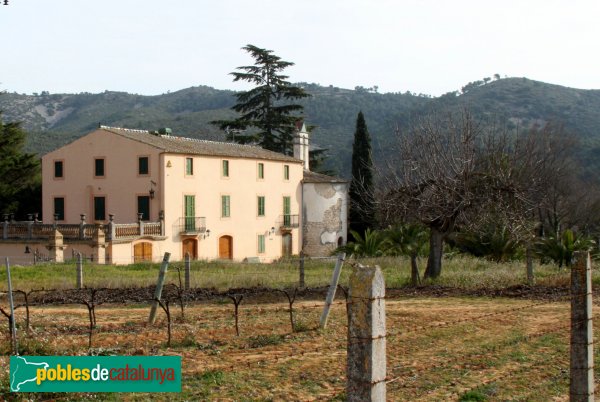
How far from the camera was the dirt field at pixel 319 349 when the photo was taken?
9180 millimetres

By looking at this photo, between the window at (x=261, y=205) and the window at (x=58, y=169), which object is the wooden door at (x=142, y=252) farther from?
the window at (x=261, y=205)

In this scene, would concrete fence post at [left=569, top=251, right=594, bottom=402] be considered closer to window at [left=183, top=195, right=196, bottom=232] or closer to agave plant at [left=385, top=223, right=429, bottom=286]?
agave plant at [left=385, top=223, right=429, bottom=286]

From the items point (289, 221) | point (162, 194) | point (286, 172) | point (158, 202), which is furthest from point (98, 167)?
point (289, 221)

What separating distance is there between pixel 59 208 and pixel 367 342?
40.9m

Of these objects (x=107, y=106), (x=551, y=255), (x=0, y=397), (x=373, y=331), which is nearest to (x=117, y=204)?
(x=551, y=255)

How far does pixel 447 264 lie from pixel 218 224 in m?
19.9

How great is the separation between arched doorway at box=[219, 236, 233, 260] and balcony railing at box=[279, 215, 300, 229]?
4968 millimetres

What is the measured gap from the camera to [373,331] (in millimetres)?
5305

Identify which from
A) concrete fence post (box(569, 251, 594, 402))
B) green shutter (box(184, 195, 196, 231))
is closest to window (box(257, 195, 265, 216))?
green shutter (box(184, 195, 196, 231))

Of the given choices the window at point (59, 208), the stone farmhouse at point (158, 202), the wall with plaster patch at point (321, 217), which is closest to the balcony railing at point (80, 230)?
the stone farmhouse at point (158, 202)

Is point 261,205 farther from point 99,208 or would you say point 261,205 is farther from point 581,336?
point 581,336

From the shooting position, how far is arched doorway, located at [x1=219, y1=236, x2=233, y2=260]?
44.2 meters

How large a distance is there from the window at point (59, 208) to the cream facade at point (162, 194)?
60 mm

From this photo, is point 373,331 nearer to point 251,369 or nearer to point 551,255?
point 251,369
